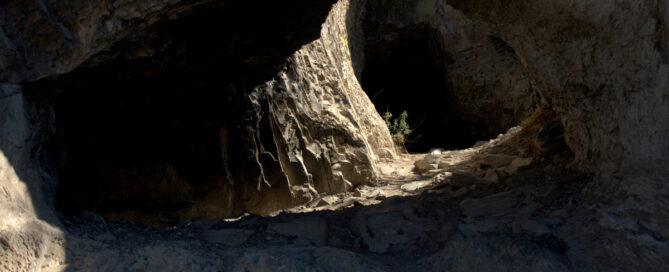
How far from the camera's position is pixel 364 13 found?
356 inches

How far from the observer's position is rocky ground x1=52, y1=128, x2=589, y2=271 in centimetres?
202

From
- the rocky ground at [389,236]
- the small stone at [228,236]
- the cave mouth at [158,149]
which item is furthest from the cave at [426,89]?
the small stone at [228,236]

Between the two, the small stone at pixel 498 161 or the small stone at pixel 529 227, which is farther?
the small stone at pixel 498 161

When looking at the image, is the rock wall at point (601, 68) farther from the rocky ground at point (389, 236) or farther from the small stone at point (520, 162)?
the small stone at point (520, 162)

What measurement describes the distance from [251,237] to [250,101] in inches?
58.9

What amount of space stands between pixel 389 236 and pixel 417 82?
785 centimetres

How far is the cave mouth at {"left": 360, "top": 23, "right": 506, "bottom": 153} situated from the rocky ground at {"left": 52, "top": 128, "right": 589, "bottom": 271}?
5.78m

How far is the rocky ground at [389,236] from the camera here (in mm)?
2016

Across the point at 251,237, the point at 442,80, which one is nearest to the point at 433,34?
the point at 442,80

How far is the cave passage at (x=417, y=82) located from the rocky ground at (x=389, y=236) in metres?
5.89

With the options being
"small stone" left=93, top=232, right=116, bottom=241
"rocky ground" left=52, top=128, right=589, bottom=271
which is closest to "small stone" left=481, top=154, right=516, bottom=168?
"rocky ground" left=52, top=128, right=589, bottom=271

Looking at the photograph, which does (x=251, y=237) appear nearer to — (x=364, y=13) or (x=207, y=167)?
(x=207, y=167)

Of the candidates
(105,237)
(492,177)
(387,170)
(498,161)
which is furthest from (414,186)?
(105,237)

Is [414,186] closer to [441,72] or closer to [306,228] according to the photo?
[306,228]
